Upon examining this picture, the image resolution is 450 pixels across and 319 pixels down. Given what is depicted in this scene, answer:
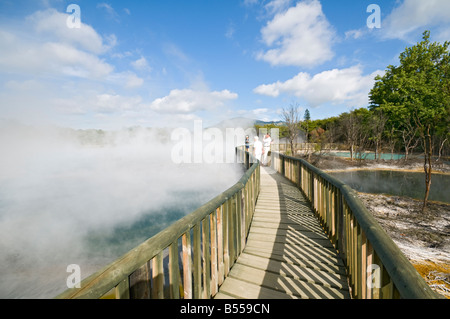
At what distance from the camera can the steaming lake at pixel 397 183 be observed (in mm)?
15877

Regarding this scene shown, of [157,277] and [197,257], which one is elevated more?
[157,277]

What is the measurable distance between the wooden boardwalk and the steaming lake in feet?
52.8

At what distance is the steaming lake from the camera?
625 inches

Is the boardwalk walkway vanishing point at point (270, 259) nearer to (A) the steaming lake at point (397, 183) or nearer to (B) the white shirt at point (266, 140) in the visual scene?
(B) the white shirt at point (266, 140)

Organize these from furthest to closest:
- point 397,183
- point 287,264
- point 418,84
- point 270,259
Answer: point 418,84 → point 397,183 → point 270,259 → point 287,264

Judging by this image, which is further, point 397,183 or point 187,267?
point 397,183

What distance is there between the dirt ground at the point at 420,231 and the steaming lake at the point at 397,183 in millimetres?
2355

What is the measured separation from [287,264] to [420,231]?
36.0 ft

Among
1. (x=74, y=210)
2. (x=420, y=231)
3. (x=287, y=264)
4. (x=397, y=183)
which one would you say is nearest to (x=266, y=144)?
(x=420, y=231)

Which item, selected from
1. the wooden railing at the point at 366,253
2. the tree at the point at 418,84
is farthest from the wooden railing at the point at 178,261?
the tree at the point at 418,84

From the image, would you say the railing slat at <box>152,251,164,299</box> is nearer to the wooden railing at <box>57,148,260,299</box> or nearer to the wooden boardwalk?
the wooden railing at <box>57,148,260,299</box>

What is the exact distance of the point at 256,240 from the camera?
392 cm

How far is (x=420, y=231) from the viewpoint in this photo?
381 inches

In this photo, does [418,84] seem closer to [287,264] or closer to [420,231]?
[420,231]
